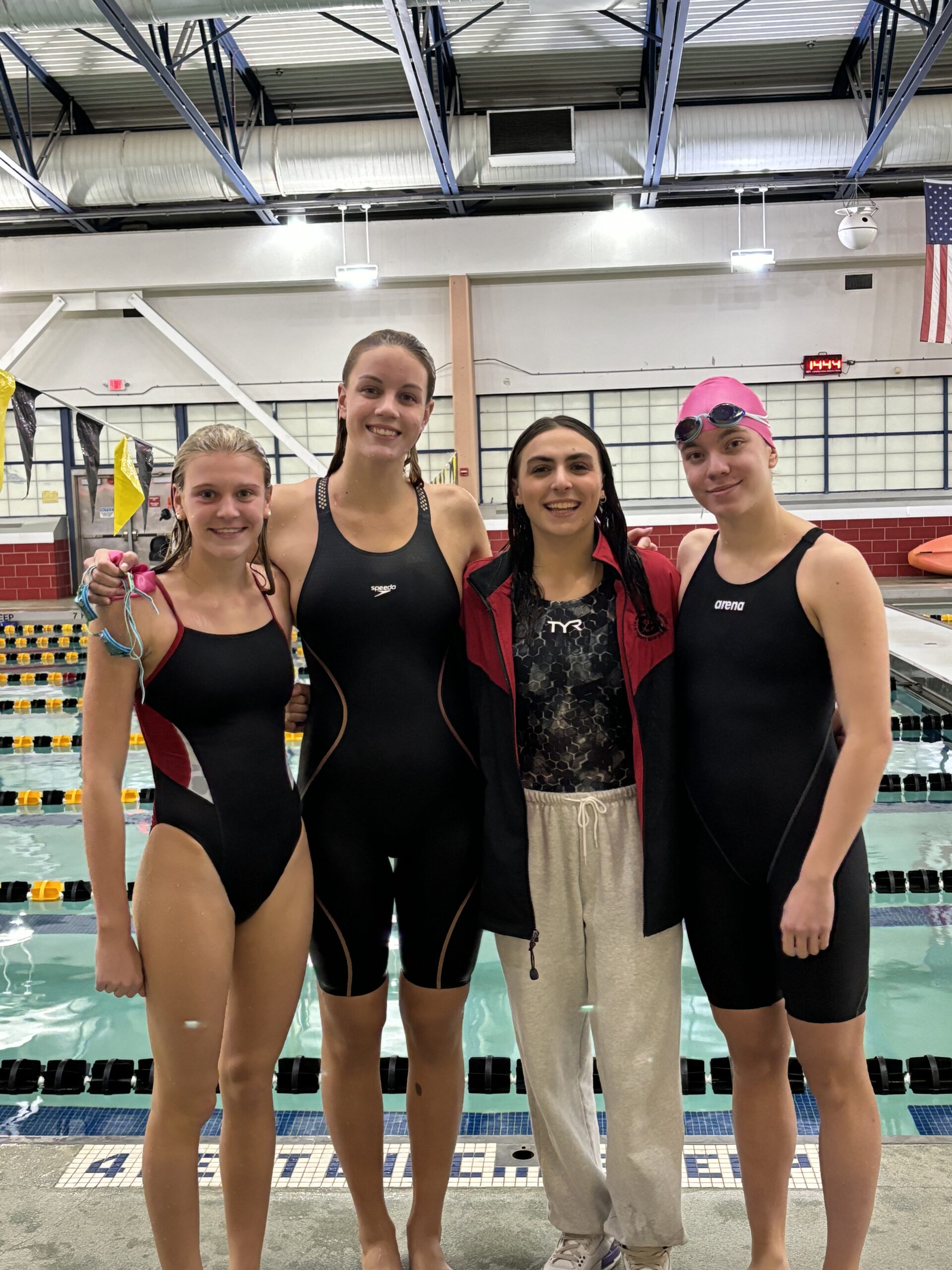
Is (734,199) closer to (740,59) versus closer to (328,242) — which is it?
(740,59)

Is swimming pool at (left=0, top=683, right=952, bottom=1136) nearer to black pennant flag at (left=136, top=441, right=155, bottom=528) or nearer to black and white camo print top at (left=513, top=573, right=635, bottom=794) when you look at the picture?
black and white camo print top at (left=513, top=573, right=635, bottom=794)

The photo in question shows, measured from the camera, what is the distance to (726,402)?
2027 mm

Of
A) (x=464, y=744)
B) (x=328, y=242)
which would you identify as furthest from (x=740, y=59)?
(x=464, y=744)

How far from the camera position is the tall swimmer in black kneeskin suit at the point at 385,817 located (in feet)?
7.05

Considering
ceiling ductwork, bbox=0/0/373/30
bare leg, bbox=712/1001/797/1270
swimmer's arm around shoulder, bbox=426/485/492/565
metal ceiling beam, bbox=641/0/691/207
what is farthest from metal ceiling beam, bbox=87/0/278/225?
bare leg, bbox=712/1001/797/1270

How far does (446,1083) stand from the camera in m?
2.22

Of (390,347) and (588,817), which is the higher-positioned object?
(390,347)

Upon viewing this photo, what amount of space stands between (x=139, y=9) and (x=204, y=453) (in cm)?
920

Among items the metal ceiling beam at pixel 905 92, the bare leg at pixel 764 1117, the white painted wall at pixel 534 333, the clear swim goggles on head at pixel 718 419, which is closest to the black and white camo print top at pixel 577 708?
the clear swim goggles on head at pixel 718 419

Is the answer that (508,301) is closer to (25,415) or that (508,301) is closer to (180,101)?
(180,101)

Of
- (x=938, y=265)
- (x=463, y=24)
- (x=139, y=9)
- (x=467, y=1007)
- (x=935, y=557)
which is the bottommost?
(x=467, y=1007)

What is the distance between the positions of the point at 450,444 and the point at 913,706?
34.1ft

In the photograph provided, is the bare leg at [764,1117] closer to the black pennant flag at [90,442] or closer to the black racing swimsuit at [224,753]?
the black racing swimsuit at [224,753]

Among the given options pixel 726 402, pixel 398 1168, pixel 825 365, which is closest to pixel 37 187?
pixel 825 365
